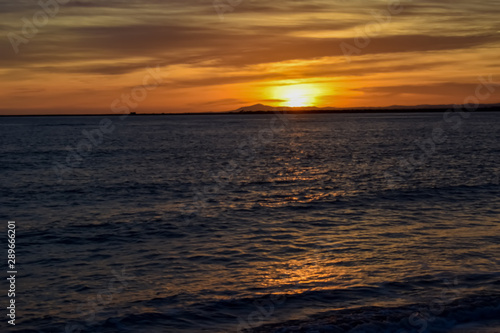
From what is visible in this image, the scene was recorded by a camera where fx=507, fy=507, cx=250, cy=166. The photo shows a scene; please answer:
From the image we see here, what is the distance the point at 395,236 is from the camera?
19188mm

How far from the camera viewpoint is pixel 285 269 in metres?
15.5

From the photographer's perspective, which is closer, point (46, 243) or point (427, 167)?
point (46, 243)

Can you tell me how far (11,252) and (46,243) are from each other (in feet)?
4.92

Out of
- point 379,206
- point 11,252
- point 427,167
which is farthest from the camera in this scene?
point 427,167

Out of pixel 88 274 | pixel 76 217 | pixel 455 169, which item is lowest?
pixel 88 274

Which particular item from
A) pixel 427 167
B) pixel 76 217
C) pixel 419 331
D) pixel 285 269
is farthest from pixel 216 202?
pixel 427 167

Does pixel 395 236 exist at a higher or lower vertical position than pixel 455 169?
lower

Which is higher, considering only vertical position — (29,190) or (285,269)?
(29,190)

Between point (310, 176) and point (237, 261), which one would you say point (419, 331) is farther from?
point (310, 176)

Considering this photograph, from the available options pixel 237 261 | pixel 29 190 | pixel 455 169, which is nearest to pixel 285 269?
pixel 237 261

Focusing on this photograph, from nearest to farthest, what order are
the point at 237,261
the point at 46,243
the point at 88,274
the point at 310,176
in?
the point at 88,274
the point at 237,261
the point at 46,243
the point at 310,176

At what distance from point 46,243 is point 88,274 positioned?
4411mm

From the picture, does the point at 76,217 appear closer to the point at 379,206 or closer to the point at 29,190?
the point at 29,190

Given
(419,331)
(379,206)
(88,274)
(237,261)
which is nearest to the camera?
(419,331)
